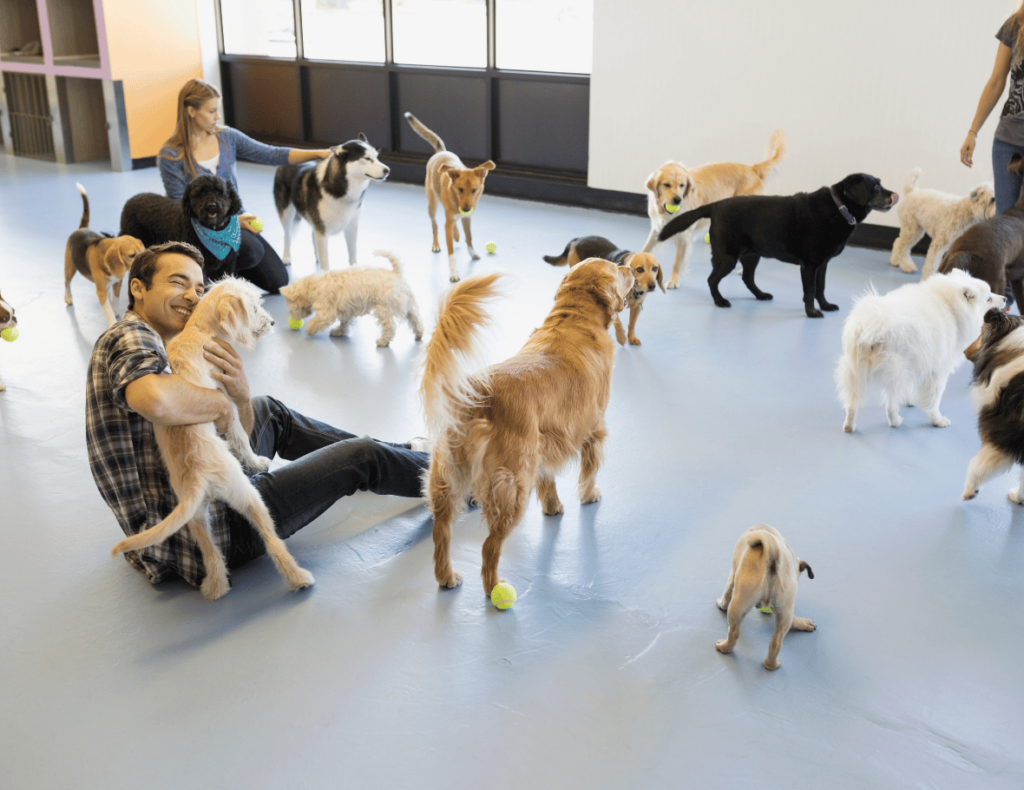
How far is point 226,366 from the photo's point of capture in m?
2.24

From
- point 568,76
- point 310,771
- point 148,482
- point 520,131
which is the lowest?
point 310,771

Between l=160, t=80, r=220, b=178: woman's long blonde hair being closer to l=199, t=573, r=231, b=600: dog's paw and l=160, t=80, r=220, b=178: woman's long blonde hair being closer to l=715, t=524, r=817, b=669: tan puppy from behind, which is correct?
l=199, t=573, r=231, b=600: dog's paw

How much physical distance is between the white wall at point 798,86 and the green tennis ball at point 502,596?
4729mm

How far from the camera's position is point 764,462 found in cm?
316

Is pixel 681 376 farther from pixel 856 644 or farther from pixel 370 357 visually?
pixel 856 644

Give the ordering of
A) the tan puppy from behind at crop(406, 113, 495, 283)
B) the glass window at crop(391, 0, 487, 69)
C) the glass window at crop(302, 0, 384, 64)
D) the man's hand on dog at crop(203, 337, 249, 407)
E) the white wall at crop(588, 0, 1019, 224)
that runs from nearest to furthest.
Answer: the man's hand on dog at crop(203, 337, 249, 407), the tan puppy from behind at crop(406, 113, 495, 283), the white wall at crop(588, 0, 1019, 224), the glass window at crop(391, 0, 487, 69), the glass window at crop(302, 0, 384, 64)

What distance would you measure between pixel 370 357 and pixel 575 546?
1.99 m

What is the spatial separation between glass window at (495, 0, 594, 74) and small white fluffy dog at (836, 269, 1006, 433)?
15.5ft

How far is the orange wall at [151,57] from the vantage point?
859cm

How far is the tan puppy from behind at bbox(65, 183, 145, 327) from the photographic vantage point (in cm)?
434

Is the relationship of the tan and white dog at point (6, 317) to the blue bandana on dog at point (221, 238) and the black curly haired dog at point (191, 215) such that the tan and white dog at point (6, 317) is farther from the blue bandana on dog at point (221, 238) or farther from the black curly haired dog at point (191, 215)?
the blue bandana on dog at point (221, 238)

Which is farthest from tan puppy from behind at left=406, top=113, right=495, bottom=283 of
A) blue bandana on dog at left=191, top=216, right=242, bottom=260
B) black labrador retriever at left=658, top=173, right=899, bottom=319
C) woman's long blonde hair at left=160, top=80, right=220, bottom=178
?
woman's long blonde hair at left=160, top=80, right=220, bottom=178

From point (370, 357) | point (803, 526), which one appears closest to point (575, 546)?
point (803, 526)

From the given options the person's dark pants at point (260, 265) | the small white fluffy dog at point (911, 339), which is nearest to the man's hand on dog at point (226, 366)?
the small white fluffy dog at point (911, 339)
